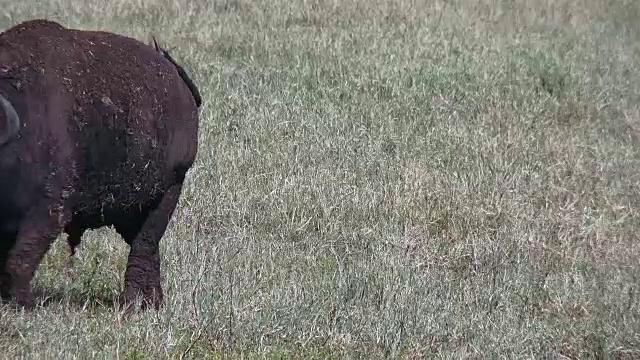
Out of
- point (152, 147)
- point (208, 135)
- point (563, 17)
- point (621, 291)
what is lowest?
point (563, 17)

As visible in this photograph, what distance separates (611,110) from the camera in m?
13.5

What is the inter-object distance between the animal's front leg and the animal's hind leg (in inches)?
38.2

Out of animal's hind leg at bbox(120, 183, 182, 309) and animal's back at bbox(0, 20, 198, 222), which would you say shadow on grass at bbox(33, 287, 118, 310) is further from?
animal's back at bbox(0, 20, 198, 222)

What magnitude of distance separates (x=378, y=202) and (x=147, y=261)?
2.75m

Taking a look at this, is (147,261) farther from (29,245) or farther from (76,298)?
(29,245)

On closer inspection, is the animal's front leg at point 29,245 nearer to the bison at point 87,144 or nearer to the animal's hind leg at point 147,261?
the bison at point 87,144

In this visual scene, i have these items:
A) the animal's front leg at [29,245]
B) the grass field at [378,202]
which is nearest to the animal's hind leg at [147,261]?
the grass field at [378,202]

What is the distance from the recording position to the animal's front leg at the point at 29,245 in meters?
5.63

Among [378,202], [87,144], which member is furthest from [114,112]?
[378,202]

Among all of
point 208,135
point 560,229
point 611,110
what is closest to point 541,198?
point 560,229

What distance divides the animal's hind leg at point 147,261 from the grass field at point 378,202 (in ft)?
0.39

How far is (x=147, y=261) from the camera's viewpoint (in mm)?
6742

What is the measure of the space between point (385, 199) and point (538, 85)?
18.2 ft

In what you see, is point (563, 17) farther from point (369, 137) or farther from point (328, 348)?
point (328, 348)
